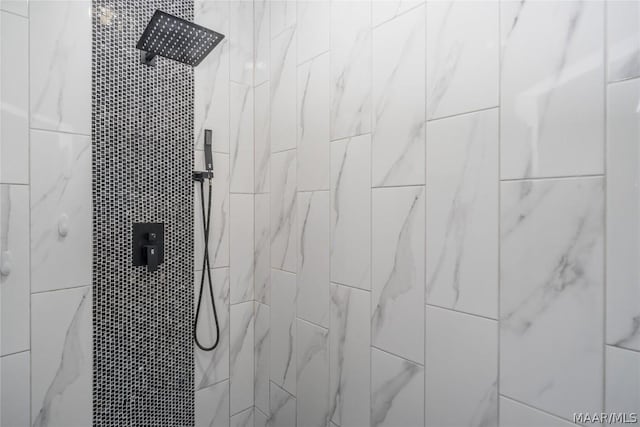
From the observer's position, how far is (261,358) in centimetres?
173

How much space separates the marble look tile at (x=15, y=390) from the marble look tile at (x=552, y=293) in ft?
5.21

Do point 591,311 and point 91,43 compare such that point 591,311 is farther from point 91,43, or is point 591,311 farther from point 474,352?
point 91,43

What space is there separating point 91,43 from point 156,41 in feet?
0.84

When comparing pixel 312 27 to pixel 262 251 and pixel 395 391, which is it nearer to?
pixel 262 251

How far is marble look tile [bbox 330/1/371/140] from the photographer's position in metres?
1.19

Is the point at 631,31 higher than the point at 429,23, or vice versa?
the point at 429,23

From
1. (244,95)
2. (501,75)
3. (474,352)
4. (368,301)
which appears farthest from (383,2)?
(474,352)

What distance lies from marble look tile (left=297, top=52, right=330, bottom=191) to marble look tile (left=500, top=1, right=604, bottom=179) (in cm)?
70

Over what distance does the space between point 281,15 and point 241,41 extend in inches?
10.5

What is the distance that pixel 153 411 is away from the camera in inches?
55.7

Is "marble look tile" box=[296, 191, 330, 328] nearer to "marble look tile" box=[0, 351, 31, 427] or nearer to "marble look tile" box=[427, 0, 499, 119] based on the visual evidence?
"marble look tile" box=[427, 0, 499, 119]

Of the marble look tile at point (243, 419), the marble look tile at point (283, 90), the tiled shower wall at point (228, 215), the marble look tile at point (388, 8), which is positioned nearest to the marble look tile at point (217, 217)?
the tiled shower wall at point (228, 215)

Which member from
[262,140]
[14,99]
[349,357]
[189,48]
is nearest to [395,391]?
[349,357]

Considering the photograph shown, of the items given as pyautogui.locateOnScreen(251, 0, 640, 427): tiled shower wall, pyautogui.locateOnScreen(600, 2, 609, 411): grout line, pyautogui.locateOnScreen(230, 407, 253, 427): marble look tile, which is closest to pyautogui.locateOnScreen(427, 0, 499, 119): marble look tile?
pyautogui.locateOnScreen(251, 0, 640, 427): tiled shower wall
